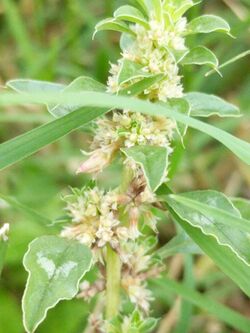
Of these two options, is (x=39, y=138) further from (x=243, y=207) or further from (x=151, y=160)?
(x=243, y=207)

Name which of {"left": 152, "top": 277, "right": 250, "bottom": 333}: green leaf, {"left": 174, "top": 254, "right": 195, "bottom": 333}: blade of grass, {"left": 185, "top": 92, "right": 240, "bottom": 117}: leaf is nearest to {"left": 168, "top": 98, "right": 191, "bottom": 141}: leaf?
{"left": 185, "top": 92, "right": 240, "bottom": 117}: leaf

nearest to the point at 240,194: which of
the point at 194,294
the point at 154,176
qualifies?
the point at 194,294

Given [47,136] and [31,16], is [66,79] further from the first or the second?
[47,136]

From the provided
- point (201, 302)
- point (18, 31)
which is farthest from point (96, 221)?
point (18, 31)

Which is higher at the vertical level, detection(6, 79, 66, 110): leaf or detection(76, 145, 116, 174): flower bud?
detection(6, 79, 66, 110): leaf

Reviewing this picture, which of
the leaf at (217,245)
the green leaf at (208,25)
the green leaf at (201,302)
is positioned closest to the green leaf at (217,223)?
the leaf at (217,245)

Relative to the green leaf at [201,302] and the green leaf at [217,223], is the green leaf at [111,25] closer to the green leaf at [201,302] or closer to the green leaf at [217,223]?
the green leaf at [217,223]

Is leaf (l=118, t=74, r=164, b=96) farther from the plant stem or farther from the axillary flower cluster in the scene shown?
the plant stem

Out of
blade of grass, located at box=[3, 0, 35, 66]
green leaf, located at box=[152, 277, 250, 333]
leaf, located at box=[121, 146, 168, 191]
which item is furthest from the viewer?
blade of grass, located at box=[3, 0, 35, 66]
